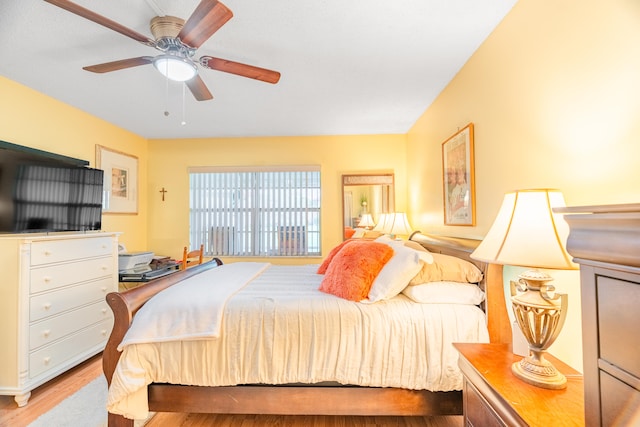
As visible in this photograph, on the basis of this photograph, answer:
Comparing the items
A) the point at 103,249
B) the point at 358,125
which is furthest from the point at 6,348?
the point at 358,125

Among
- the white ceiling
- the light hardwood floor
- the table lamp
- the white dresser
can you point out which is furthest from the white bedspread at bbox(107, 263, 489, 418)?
the table lamp

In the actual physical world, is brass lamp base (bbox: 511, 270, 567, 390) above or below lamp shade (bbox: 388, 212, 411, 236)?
below

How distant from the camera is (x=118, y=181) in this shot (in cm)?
361

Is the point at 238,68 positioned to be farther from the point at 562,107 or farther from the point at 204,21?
the point at 562,107

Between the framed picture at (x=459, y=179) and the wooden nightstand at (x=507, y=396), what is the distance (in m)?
1.14

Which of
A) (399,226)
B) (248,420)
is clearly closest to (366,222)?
(399,226)

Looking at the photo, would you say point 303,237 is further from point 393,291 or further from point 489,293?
point 489,293

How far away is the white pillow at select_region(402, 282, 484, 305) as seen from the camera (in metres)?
1.58

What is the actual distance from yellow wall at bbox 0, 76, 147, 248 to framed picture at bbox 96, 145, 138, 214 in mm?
75

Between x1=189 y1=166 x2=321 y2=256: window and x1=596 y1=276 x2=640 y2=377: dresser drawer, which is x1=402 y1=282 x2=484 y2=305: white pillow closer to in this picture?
x1=596 y1=276 x2=640 y2=377: dresser drawer

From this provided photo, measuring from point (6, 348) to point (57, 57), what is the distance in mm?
2149

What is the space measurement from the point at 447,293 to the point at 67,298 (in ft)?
9.44

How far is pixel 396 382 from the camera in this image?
1485 millimetres

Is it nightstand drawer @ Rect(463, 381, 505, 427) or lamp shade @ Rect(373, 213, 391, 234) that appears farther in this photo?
lamp shade @ Rect(373, 213, 391, 234)
